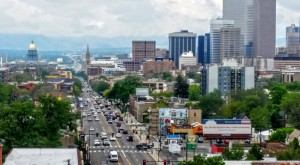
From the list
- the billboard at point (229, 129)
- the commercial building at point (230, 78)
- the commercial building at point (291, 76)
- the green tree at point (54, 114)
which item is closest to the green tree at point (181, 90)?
the commercial building at point (230, 78)

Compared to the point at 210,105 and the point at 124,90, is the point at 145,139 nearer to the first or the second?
the point at 210,105

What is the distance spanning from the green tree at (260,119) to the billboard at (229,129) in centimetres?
579

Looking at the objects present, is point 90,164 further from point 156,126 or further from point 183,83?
point 183,83

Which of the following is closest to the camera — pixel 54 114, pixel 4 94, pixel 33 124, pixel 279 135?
pixel 33 124

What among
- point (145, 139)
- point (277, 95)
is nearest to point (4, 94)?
point (145, 139)

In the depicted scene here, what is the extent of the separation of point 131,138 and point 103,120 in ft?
87.0

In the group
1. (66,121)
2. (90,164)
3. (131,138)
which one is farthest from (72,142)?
(131,138)

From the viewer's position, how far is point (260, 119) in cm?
→ 8419

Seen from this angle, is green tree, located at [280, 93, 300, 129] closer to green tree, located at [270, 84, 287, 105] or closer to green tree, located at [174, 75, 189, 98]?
green tree, located at [270, 84, 287, 105]

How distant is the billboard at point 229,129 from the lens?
76.7 m

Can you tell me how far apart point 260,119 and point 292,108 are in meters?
7.23

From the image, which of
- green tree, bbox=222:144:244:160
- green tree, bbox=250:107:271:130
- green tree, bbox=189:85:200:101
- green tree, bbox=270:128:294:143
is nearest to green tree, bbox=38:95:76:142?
green tree, bbox=270:128:294:143

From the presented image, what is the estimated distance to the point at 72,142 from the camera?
6681cm

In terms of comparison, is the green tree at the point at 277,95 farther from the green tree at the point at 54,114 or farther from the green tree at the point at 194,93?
the green tree at the point at 54,114
